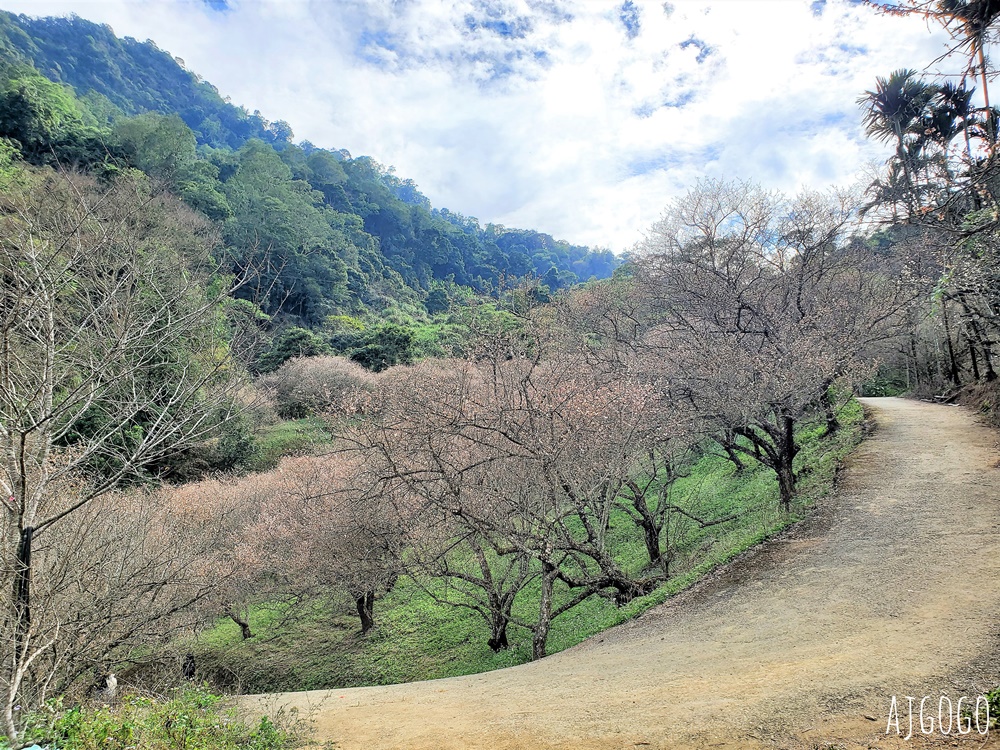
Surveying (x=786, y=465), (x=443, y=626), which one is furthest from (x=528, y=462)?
(x=443, y=626)

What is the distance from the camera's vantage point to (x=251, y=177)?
153 feet

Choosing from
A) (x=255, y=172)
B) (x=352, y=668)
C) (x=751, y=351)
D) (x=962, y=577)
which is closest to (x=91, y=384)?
(x=962, y=577)

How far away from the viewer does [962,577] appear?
5266 mm

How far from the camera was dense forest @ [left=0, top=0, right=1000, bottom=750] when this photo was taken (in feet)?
14.4

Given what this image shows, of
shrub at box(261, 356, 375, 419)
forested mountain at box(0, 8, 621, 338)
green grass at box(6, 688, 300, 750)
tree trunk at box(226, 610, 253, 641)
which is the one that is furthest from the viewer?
forested mountain at box(0, 8, 621, 338)

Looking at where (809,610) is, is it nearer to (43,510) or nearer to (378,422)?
(378,422)

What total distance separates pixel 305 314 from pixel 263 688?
3477 centimetres

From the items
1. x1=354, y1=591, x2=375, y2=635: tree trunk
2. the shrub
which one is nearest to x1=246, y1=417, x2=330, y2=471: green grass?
the shrub

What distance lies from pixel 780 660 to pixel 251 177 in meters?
54.1

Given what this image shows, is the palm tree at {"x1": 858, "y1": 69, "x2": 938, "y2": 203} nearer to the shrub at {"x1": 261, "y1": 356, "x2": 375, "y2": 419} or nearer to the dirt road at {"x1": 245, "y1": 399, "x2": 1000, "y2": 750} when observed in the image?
the dirt road at {"x1": 245, "y1": 399, "x2": 1000, "y2": 750}

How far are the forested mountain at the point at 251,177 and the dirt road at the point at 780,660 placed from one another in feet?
23.4

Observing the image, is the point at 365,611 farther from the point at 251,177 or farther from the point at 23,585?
the point at 251,177

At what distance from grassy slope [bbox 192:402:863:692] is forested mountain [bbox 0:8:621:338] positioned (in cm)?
825

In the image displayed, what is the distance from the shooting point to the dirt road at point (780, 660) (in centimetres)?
351
